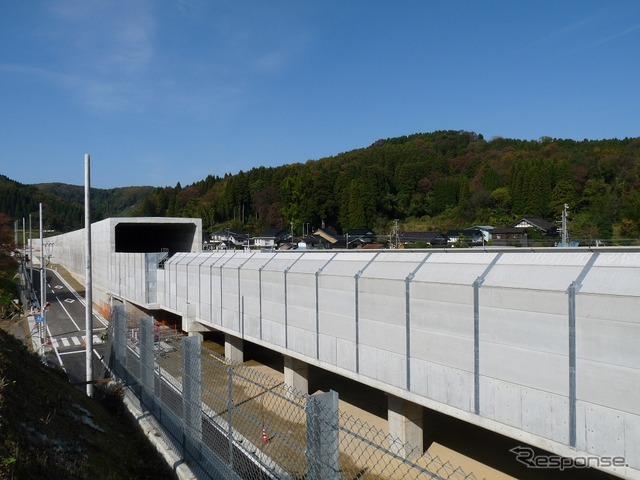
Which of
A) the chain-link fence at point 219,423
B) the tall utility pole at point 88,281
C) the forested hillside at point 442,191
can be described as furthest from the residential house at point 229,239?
the chain-link fence at point 219,423

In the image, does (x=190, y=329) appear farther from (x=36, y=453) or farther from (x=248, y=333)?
(x=36, y=453)

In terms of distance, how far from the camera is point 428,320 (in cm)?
1091

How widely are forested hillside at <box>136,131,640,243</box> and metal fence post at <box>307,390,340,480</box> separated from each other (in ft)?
160

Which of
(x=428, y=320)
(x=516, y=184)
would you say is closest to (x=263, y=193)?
(x=516, y=184)

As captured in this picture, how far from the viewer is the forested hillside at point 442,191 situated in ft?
206

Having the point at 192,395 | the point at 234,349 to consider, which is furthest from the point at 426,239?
the point at 192,395

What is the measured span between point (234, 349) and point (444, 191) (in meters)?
66.0

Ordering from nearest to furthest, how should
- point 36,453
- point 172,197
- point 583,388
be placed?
1. point 36,453
2. point 583,388
3. point 172,197

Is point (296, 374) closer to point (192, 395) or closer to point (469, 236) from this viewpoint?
point (192, 395)

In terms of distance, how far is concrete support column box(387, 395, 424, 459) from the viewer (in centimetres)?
1223

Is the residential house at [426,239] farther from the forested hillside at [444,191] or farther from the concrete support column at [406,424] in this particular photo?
the concrete support column at [406,424]

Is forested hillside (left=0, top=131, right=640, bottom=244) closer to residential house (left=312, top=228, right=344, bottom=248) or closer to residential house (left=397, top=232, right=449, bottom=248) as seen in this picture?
residential house (left=312, top=228, right=344, bottom=248)

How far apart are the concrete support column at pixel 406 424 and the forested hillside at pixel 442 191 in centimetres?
3607

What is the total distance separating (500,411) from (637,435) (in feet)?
7.81
